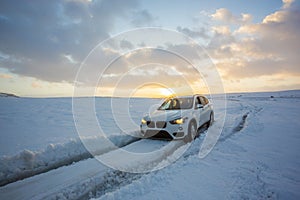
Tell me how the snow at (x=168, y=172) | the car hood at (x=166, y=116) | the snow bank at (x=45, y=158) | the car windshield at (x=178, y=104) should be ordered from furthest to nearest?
the car windshield at (x=178, y=104)
the car hood at (x=166, y=116)
the snow bank at (x=45, y=158)
the snow at (x=168, y=172)

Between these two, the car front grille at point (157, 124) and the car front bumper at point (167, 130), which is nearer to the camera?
the car front bumper at point (167, 130)

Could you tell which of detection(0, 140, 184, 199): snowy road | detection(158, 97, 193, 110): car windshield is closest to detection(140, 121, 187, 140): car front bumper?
detection(0, 140, 184, 199): snowy road

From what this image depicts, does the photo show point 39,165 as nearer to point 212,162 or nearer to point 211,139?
point 212,162

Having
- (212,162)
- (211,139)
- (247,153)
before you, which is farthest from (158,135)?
(247,153)

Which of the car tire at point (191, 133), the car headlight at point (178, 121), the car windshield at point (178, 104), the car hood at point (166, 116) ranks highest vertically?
the car windshield at point (178, 104)

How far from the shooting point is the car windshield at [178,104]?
7.35 m

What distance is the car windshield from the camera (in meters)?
7.35

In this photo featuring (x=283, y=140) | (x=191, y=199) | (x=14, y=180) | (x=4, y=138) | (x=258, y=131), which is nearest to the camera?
(x=191, y=199)

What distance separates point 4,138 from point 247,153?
27.2 feet

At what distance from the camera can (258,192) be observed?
2871 millimetres

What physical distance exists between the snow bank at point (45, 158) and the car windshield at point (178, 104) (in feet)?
9.06

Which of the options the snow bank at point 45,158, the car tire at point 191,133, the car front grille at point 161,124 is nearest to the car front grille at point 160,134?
the car front grille at point 161,124

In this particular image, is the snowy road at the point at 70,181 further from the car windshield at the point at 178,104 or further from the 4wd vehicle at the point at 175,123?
the car windshield at the point at 178,104

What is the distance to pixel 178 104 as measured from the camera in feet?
25.1
